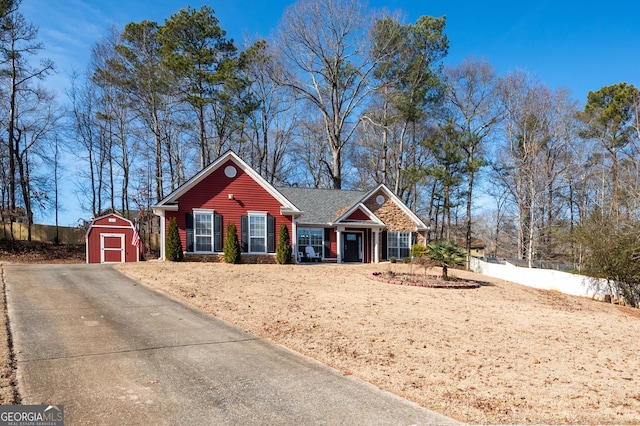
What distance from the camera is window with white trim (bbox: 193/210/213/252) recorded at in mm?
18328

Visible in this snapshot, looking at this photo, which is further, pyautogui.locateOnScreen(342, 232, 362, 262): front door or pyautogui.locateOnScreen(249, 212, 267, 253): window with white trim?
pyautogui.locateOnScreen(342, 232, 362, 262): front door

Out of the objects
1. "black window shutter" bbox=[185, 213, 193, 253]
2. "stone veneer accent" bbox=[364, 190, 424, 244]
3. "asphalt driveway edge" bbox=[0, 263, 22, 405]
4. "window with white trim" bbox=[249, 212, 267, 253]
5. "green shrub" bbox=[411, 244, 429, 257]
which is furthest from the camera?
"stone veneer accent" bbox=[364, 190, 424, 244]

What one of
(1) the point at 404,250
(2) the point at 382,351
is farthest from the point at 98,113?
(2) the point at 382,351

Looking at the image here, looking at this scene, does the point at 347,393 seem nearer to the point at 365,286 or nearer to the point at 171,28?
the point at 365,286

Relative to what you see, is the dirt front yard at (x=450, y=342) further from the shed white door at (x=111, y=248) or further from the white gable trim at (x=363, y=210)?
the shed white door at (x=111, y=248)

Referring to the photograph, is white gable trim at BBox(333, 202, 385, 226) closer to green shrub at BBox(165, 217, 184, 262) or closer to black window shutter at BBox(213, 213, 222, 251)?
black window shutter at BBox(213, 213, 222, 251)

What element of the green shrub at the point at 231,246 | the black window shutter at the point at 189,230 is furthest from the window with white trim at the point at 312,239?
the black window shutter at the point at 189,230

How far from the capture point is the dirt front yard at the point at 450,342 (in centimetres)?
452

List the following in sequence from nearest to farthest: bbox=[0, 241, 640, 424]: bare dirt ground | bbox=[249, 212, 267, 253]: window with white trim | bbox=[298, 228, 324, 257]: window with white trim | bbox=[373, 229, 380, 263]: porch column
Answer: bbox=[0, 241, 640, 424]: bare dirt ground
bbox=[249, 212, 267, 253]: window with white trim
bbox=[298, 228, 324, 257]: window with white trim
bbox=[373, 229, 380, 263]: porch column

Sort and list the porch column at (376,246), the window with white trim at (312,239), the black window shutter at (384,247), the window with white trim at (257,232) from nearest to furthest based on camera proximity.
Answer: the window with white trim at (257,232) < the window with white trim at (312,239) < the porch column at (376,246) < the black window shutter at (384,247)

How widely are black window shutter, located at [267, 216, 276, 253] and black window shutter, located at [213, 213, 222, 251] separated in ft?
7.18

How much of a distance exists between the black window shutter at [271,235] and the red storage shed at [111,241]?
24.7ft

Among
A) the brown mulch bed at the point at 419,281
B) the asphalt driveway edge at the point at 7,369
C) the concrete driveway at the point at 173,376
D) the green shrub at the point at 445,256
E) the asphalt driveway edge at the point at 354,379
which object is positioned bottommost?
the brown mulch bed at the point at 419,281

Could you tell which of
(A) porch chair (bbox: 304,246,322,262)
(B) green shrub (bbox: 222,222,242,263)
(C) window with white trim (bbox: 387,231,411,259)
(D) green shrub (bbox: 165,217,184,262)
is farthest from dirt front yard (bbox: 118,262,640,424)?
(C) window with white trim (bbox: 387,231,411,259)
